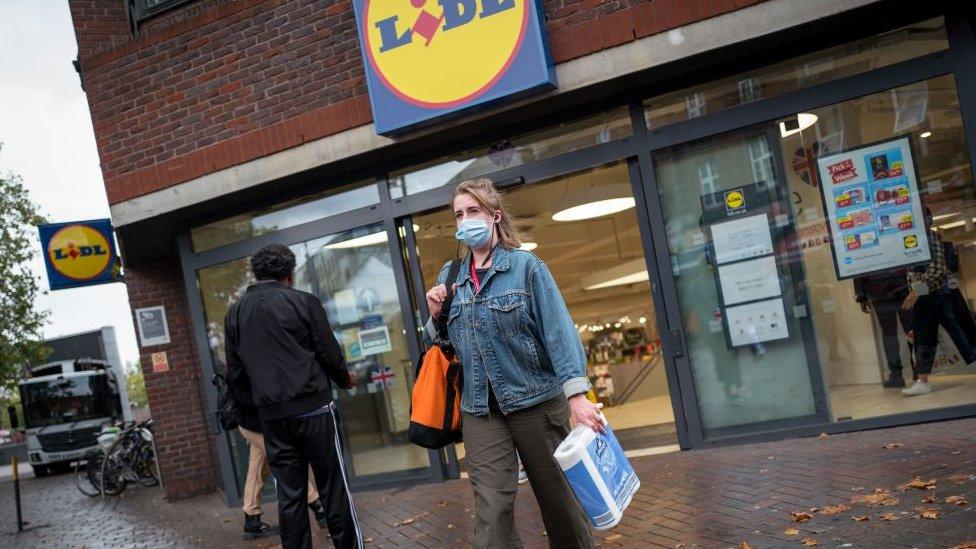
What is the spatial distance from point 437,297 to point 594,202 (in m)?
7.50

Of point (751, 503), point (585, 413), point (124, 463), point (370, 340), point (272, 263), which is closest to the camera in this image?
point (585, 413)

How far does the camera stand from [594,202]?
35.7 ft

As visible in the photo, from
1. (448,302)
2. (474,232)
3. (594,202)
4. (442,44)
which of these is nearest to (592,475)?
(448,302)

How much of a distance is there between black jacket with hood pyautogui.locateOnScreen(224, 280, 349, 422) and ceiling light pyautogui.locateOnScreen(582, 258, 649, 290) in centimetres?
991

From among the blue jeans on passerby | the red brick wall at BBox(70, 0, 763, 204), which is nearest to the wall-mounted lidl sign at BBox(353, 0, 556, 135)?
the red brick wall at BBox(70, 0, 763, 204)

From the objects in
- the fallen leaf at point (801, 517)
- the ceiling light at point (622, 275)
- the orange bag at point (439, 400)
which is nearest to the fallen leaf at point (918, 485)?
the fallen leaf at point (801, 517)

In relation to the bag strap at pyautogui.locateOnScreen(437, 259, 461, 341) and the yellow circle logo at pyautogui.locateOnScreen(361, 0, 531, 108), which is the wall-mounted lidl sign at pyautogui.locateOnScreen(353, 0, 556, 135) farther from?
the bag strap at pyautogui.locateOnScreen(437, 259, 461, 341)

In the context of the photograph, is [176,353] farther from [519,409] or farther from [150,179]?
[519,409]

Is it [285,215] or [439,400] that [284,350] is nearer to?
[439,400]

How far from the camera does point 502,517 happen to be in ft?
10.9

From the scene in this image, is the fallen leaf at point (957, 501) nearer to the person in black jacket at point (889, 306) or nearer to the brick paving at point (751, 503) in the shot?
the brick paving at point (751, 503)

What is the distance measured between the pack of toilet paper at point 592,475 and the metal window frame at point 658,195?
161 inches

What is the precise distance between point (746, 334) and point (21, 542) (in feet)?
26.8

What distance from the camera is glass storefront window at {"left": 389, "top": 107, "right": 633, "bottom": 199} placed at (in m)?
→ 7.26
